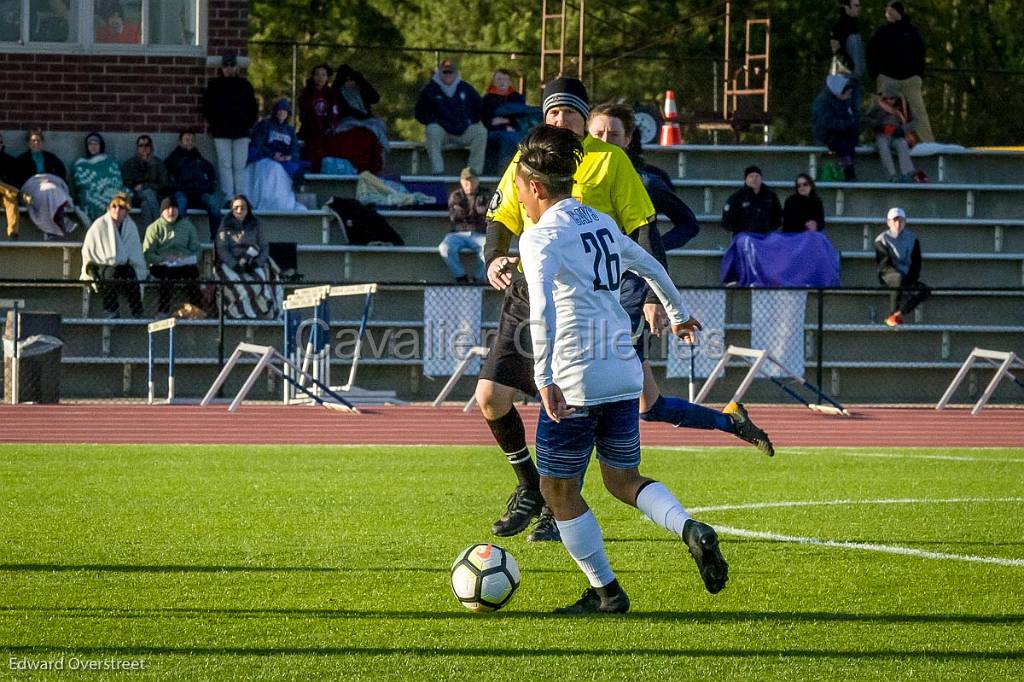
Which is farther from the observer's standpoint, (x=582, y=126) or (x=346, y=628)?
(x=582, y=126)

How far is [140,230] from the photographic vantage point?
20.9 metres

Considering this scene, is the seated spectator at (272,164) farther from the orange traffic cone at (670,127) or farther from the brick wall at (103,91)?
the orange traffic cone at (670,127)

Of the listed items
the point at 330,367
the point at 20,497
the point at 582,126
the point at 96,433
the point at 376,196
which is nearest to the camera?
the point at 582,126

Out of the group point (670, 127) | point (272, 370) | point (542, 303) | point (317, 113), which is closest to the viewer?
point (542, 303)

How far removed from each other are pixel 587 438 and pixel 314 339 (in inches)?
488

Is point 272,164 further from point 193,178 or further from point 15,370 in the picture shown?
point 15,370

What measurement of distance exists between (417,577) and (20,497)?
12.3 feet

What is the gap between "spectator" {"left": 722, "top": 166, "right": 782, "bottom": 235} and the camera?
21.0 metres

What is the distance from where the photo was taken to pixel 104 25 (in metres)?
23.0

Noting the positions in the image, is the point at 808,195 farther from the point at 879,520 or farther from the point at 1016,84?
the point at 1016,84

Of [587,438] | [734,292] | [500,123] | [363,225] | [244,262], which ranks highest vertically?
[500,123]

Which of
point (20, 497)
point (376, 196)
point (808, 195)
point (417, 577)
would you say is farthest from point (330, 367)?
point (417, 577)

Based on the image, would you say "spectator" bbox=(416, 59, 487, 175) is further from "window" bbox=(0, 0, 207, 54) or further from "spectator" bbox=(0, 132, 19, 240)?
"spectator" bbox=(0, 132, 19, 240)

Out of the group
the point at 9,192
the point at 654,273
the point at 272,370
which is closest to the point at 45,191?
the point at 9,192
